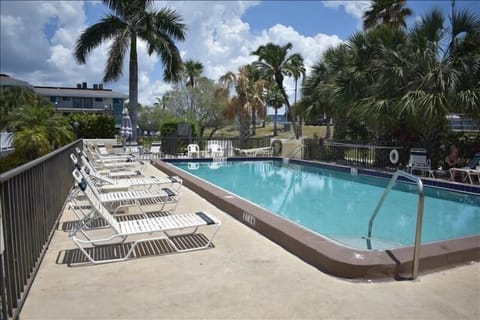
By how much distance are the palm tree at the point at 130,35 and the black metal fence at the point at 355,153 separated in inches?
342

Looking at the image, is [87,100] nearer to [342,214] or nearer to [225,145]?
[225,145]

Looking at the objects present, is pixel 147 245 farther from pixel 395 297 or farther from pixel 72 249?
pixel 395 297

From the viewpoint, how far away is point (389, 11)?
66.6 ft

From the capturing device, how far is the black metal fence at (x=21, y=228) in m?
2.52

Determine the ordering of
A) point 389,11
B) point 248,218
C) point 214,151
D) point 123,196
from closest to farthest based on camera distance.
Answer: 1. point 248,218
2. point 123,196
3. point 214,151
4. point 389,11

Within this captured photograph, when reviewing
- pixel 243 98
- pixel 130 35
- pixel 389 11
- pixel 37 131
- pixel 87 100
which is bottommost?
pixel 37 131

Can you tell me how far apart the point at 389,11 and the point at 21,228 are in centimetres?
2149

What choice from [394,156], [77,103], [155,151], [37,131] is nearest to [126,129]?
[155,151]

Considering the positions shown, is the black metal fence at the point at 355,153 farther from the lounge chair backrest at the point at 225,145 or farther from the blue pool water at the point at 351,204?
the lounge chair backrest at the point at 225,145

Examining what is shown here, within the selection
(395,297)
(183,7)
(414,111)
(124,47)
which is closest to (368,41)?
(414,111)

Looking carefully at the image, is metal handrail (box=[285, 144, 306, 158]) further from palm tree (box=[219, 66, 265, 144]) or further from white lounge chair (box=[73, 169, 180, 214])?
white lounge chair (box=[73, 169, 180, 214])

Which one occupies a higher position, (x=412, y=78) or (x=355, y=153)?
(x=412, y=78)

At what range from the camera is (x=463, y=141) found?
1249 centimetres

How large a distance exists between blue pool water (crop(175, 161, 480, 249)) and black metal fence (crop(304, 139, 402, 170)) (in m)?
1.77
